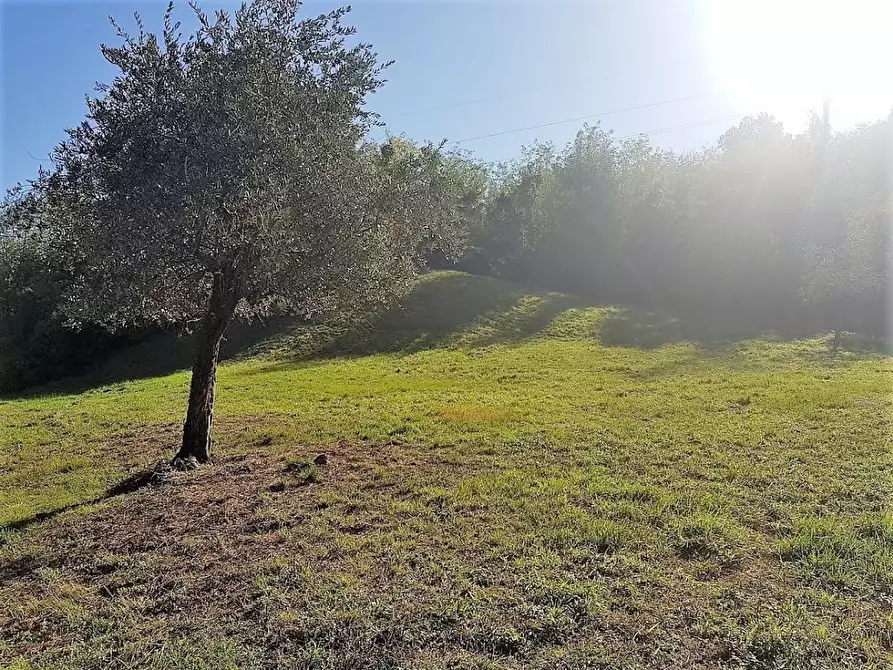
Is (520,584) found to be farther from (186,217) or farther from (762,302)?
(762,302)

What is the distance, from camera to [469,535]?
673cm

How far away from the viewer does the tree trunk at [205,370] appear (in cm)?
1003

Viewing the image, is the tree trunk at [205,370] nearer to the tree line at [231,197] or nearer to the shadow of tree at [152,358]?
the tree line at [231,197]

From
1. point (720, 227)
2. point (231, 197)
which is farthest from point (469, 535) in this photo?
point (720, 227)

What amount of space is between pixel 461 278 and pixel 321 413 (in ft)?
93.7

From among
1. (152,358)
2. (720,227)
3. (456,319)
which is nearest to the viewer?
(152,358)

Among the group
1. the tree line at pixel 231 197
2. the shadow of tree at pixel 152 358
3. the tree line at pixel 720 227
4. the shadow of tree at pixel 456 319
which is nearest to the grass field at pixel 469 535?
the tree line at pixel 231 197

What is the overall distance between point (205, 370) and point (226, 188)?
411cm

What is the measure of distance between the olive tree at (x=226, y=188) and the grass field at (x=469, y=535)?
3113mm

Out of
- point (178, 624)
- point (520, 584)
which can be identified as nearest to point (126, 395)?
point (178, 624)

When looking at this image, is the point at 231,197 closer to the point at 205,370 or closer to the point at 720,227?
the point at 205,370

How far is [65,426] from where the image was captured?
1602 centimetres

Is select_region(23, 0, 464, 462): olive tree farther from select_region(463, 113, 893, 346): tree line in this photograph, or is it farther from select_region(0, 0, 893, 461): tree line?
select_region(463, 113, 893, 346): tree line

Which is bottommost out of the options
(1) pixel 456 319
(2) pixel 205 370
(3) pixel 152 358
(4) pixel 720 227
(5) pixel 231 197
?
(2) pixel 205 370
